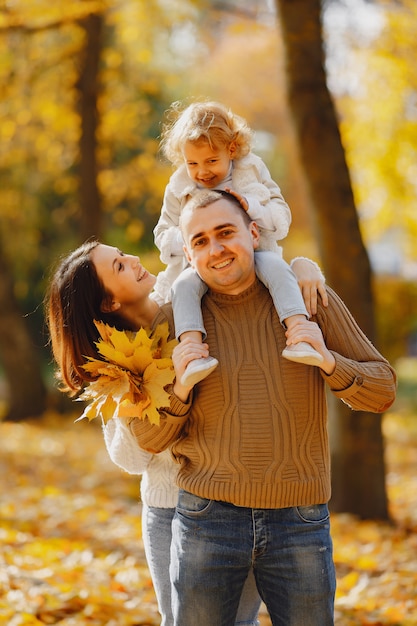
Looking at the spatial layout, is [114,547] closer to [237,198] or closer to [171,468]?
[171,468]

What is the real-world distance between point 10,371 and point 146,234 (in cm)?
706

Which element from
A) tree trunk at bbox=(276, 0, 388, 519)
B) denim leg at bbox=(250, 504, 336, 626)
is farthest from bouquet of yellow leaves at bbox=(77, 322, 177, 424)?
tree trunk at bbox=(276, 0, 388, 519)

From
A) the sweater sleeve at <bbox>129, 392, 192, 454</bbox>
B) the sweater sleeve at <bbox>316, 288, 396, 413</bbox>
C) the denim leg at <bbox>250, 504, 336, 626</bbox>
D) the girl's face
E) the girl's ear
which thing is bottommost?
the denim leg at <bbox>250, 504, 336, 626</bbox>

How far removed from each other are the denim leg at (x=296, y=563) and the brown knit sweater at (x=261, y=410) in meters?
0.06

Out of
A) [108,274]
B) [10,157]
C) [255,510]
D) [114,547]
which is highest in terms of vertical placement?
[10,157]

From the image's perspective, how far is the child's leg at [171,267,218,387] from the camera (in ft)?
7.62

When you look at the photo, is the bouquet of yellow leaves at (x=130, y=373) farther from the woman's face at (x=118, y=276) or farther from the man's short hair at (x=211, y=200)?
the man's short hair at (x=211, y=200)

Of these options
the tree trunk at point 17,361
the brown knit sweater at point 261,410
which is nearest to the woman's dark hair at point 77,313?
the brown knit sweater at point 261,410

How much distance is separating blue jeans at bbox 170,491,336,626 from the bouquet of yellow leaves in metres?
0.36

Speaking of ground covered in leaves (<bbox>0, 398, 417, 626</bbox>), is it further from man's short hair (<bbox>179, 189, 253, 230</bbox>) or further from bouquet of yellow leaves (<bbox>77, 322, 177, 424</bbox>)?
man's short hair (<bbox>179, 189, 253, 230</bbox>)

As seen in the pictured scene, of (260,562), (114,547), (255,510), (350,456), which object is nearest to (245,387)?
(255,510)

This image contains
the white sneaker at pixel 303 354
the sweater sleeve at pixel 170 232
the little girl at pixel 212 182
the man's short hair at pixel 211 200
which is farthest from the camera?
the sweater sleeve at pixel 170 232

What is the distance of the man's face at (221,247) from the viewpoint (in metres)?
2.44

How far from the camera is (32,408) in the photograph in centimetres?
1219
